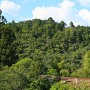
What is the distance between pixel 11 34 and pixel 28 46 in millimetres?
21633

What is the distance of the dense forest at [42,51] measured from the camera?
71.5 ft

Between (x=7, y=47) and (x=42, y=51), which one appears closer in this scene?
(x=7, y=47)

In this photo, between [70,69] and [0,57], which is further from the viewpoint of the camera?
[70,69]

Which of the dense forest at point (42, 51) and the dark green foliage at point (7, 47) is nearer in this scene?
the dense forest at point (42, 51)

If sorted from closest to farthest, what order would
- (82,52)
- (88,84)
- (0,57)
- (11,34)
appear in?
1. (88,84)
2. (0,57)
3. (11,34)
4. (82,52)

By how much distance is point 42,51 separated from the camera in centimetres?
5119

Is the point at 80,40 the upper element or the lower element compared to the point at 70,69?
upper

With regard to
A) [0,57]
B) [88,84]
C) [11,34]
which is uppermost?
[11,34]

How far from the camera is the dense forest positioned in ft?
71.5

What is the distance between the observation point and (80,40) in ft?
200

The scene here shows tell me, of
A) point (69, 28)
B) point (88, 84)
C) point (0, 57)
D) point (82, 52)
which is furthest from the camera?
point (69, 28)

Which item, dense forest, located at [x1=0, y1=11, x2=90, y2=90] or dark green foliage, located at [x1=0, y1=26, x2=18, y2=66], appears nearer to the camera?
dense forest, located at [x1=0, y1=11, x2=90, y2=90]

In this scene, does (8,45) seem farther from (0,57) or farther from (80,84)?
(80,84)

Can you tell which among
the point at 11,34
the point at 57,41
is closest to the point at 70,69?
the point at 11,34
